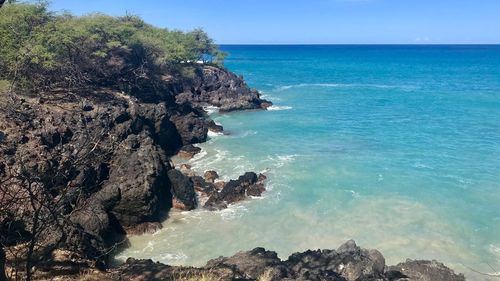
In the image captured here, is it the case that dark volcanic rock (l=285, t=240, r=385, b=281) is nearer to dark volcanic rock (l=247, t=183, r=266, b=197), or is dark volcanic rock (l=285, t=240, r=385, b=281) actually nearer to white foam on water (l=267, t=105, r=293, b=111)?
dark volcanic rock (l=247, t=183, r=266, b=197)

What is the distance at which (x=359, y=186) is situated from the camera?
30.6 m

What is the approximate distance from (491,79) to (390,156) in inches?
2962

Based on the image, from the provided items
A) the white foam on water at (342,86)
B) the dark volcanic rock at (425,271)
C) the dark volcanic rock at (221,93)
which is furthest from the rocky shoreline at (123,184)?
the white foam on water at (342,86)

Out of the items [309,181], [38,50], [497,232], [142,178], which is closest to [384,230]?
[497,232]

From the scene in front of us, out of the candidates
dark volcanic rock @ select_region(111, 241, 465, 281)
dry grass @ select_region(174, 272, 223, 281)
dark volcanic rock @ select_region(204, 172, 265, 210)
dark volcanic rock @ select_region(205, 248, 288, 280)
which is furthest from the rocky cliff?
dark volcanic rock @ select_region(111, 241, 465, 281)

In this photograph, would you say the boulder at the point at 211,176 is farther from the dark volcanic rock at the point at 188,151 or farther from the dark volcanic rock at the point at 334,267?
the dark volcanic rock at the point at 334,267

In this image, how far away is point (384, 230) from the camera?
954 inches

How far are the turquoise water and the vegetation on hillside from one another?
1279cm

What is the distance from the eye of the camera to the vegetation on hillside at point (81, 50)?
33000 millimetres

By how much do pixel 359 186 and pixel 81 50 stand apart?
31.5 meters

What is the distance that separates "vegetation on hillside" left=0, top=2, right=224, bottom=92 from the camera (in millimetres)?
33000

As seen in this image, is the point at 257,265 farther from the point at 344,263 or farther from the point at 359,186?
the point at 359,186

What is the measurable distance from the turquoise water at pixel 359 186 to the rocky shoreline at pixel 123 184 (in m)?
1.70

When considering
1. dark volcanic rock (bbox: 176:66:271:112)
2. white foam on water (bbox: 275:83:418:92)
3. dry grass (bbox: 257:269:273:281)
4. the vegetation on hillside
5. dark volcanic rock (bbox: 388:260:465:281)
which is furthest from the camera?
white foam on water (bbox: 275:83:418:92)
